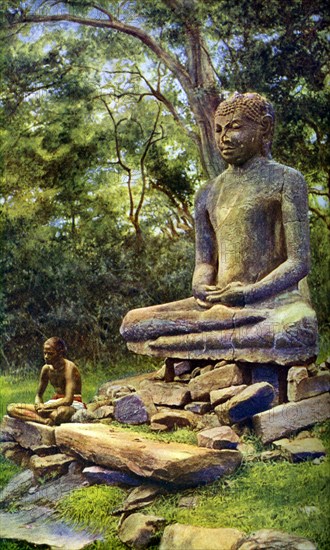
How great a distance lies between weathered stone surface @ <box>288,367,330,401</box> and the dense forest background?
140 centimetres

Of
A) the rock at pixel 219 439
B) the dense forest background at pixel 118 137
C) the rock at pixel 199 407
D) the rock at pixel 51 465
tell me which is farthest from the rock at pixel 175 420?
the dense forest background at pixel 118 137

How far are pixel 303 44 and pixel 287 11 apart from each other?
0.88ft

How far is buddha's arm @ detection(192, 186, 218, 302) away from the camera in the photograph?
19.7 feet

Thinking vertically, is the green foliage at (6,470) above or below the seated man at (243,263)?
below

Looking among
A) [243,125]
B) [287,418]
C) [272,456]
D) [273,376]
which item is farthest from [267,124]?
[272,456]

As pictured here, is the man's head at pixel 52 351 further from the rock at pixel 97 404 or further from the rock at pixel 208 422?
the rock at pixel 208 422

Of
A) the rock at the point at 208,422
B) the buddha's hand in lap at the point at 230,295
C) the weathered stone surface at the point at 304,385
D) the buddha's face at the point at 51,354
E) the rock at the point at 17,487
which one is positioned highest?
the buddha's hand in lap at the point at 230,295

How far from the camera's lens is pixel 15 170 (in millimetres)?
7051

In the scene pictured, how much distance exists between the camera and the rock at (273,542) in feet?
15.6

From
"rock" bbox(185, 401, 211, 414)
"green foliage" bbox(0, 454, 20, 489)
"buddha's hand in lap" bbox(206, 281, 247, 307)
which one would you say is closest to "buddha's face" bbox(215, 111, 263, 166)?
"buddha's hand in lap" bbox(206, 281, 247, 307)

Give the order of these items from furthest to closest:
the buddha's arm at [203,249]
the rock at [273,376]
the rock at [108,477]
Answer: the buddha's arm at [203,249] < the rock at [273,376] < the rock at [108,477]

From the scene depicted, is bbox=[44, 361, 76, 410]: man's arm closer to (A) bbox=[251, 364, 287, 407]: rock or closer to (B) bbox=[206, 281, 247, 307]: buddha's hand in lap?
(B) bbox=[206, 281, 247, 307]: buddha's hand in lap

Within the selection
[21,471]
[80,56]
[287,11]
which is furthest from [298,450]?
[80,56]

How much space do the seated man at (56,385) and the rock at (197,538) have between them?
126 centimetres
